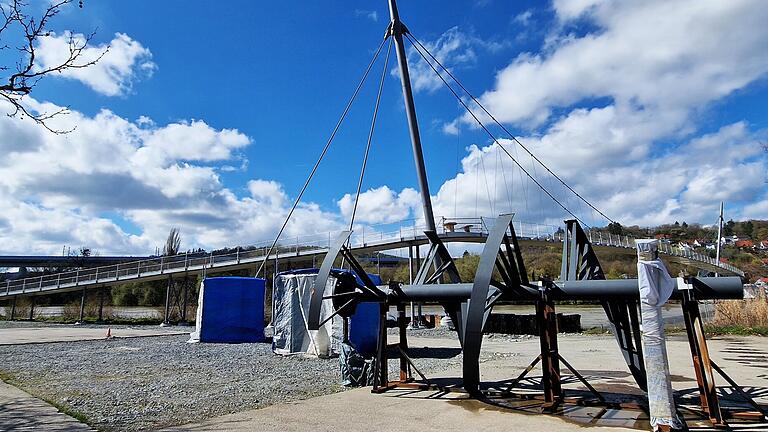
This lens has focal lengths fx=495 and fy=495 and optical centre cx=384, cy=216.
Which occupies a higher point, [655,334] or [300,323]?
[655,334]

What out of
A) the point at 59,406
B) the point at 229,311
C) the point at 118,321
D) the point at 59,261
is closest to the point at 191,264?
the point at 118,321

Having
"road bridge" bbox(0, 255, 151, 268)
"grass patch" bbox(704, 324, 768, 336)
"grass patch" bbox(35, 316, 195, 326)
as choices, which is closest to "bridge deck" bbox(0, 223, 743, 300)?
"grass patch" bbox(35, 316, 195, 326)

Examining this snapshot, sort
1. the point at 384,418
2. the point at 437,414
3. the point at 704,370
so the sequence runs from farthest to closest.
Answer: the point at 437,414
the point at 384,418
the point at 704,370

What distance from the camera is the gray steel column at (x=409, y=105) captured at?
56.5 feet

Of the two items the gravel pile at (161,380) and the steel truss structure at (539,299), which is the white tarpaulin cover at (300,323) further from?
the steel truss structure at (539,299)

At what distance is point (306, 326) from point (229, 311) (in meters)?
5.80

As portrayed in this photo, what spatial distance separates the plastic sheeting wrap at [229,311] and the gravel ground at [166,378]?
1440 mm

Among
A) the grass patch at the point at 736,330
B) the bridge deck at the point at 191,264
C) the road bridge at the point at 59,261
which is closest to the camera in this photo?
the grass patch at the point at 736,330

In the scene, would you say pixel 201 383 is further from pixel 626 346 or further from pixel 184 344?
pixel 184 344

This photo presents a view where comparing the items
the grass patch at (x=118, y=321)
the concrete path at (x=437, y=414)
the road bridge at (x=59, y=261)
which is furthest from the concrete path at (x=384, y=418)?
the road bridge at (x=59, y=261)

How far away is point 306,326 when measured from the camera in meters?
14.8

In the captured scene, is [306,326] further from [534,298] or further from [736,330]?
[736,330]

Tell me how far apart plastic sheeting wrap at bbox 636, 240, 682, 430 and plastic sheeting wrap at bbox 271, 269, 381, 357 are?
9.66 metres

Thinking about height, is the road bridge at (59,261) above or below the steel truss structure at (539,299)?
above
